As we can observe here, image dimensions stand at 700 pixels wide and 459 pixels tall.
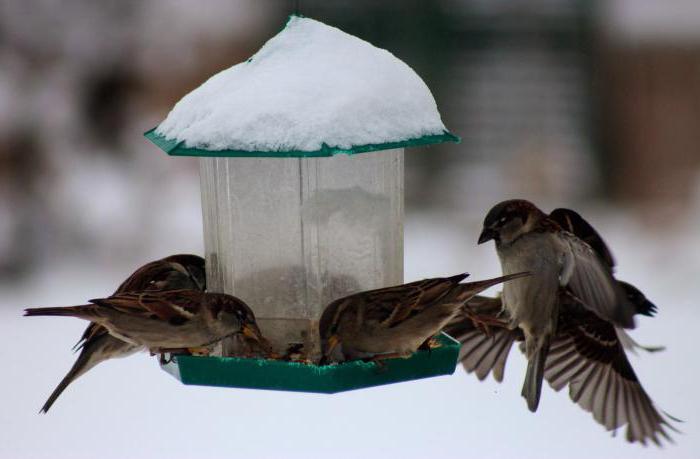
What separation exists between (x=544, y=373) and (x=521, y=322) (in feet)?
0.78

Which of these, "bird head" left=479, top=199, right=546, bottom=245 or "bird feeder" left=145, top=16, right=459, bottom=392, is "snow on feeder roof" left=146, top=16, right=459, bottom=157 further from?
"bird head" left=479, top=199, right=546, bottom=245

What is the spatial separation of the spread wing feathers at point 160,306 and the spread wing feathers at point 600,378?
1.20 meters

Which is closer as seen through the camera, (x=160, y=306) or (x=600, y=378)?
(x=160, y=306)

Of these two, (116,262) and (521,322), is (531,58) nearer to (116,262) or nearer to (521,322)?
(116,262)

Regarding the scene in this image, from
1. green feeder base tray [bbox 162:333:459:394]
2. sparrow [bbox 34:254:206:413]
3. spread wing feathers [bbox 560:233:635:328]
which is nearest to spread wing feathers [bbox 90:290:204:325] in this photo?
green feeder base tray [bbox 162:333:459:394]

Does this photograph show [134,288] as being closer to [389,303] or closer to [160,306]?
[160,306]

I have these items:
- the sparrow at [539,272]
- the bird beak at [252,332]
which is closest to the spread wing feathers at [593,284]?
the sparrow at [539,272]

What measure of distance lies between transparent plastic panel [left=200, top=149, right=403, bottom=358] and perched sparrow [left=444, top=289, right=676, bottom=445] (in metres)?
0.59

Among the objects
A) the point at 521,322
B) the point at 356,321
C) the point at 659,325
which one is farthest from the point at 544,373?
the point at 659,325

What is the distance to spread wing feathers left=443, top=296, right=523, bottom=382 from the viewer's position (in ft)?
10.1

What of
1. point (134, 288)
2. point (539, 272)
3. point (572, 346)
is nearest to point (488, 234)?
point (539, 272)

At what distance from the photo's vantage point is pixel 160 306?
8.13ft

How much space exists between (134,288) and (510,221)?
110 centimetres

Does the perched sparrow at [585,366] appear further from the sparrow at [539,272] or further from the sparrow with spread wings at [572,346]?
the sparrow at [539,272]
